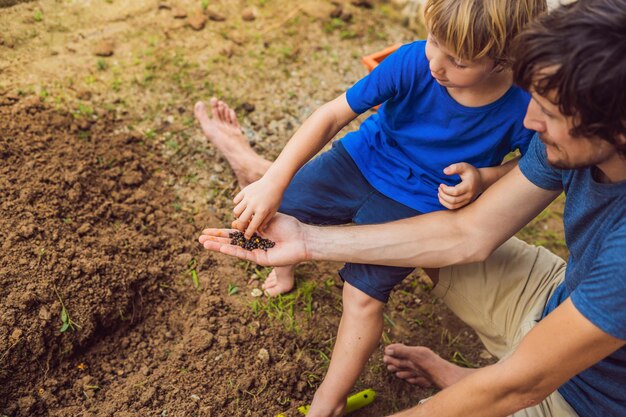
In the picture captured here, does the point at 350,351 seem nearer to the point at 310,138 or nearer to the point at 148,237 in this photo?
the point at 310,138

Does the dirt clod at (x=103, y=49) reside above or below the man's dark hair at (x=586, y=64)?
below

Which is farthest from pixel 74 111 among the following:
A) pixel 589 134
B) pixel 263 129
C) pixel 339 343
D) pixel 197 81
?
pixel 589 134

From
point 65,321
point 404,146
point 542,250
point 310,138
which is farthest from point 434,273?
point 65,321

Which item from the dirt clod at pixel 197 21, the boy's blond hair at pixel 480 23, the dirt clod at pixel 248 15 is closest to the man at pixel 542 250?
the boy's blond hair at pixel 480 23

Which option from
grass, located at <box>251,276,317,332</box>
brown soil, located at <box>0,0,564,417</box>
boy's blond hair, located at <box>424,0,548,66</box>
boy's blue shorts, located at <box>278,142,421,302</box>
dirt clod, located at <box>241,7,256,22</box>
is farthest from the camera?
dirt clod, located at <box>241,7,256,22</box>

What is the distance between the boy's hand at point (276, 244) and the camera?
1943 millimetres

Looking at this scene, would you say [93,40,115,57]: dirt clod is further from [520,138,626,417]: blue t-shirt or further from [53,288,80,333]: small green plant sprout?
[520,138,626,417]: blue t-shirt

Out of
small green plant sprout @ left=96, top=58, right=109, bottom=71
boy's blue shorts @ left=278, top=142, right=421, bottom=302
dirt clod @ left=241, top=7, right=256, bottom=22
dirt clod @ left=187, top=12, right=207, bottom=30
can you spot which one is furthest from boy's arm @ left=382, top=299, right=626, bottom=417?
dirt clod @ left=241, top=7, right=256, bottom=22

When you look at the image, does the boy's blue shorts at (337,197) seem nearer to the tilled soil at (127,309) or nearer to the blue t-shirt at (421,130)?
the blue t-shirt at (421,130)

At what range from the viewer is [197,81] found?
316 centimetres

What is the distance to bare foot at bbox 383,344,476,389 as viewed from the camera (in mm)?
2227

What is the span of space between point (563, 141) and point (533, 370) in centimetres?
55

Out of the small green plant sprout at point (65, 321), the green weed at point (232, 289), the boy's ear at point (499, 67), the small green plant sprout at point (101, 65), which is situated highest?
the boy's ear at point (499, 67)

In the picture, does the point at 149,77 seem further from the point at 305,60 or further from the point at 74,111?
the point at 305,60
